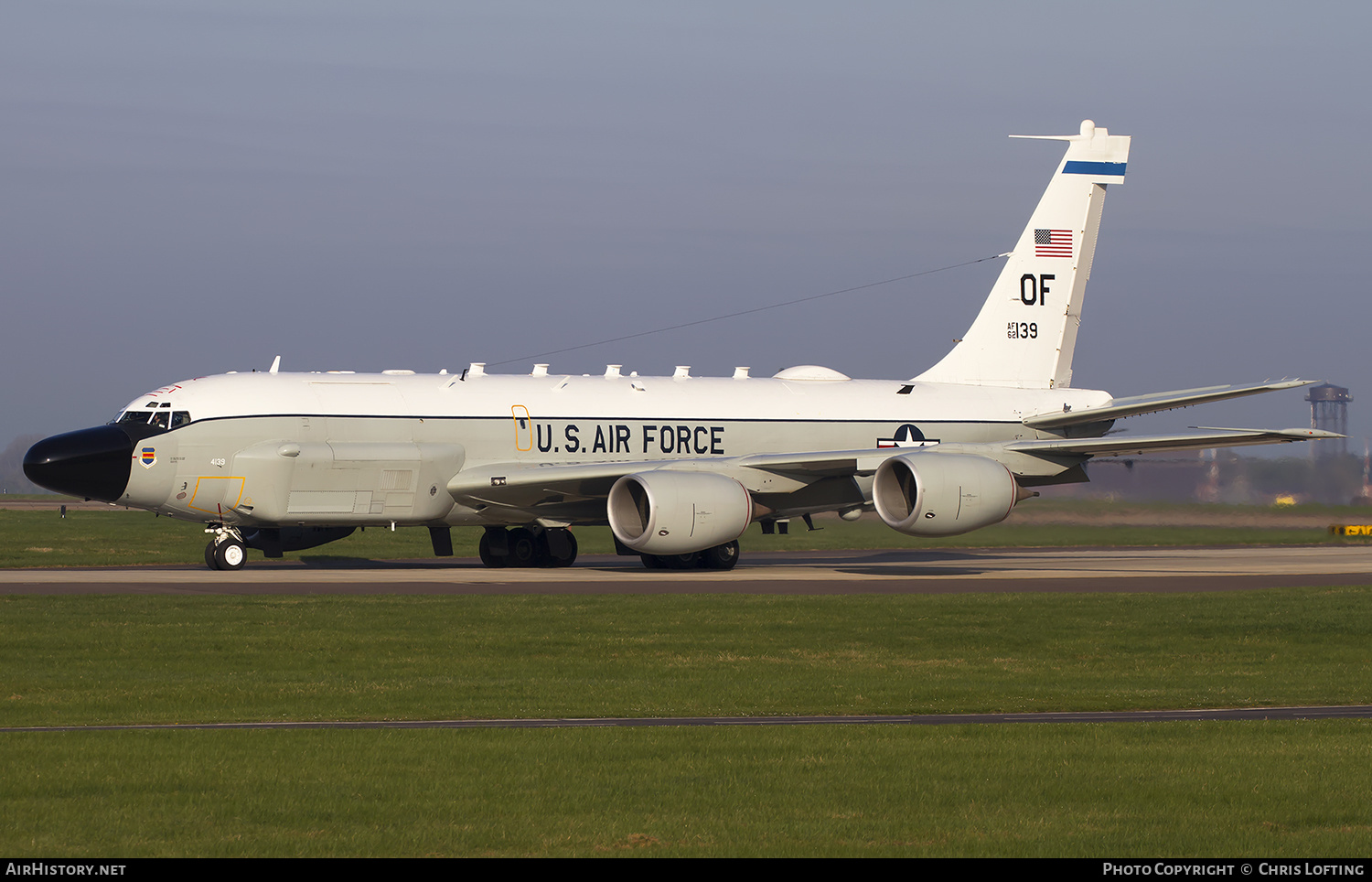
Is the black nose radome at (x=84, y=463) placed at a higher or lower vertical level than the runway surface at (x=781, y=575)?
higher

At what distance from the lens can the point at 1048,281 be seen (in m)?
42.4

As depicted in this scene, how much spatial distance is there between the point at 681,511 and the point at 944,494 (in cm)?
546

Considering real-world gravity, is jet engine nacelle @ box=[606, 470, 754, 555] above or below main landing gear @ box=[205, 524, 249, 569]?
above

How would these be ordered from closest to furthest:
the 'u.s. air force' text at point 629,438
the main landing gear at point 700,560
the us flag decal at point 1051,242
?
the 'u.s. air force' text at point 629,438
the main landing gear at point 700,560
the us flag decal at point 1051,242

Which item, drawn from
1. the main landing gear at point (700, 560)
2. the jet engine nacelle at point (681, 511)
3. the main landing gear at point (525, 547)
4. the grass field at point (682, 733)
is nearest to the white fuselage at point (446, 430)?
the main landing gear at point (525, 547)

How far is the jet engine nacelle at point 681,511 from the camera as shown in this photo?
105ft

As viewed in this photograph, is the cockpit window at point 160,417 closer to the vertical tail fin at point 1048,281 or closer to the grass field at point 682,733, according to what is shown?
the grass field at point 682,733

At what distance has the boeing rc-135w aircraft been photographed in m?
32.2

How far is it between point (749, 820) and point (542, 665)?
348 inches

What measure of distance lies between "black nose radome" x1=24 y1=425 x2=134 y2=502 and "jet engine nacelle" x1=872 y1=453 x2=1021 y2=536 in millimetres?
15541

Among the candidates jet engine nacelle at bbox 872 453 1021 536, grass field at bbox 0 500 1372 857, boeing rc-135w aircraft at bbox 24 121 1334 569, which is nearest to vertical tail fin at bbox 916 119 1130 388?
boeing rc-135w aircraft at bbox 24 121 1334 569

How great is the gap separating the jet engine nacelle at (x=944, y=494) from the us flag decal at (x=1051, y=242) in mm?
10614

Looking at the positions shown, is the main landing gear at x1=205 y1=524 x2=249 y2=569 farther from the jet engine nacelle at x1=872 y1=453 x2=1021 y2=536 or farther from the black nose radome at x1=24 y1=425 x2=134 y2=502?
the jet engine nacelle at x1=872 y1=453 x2=1021 y2=536
